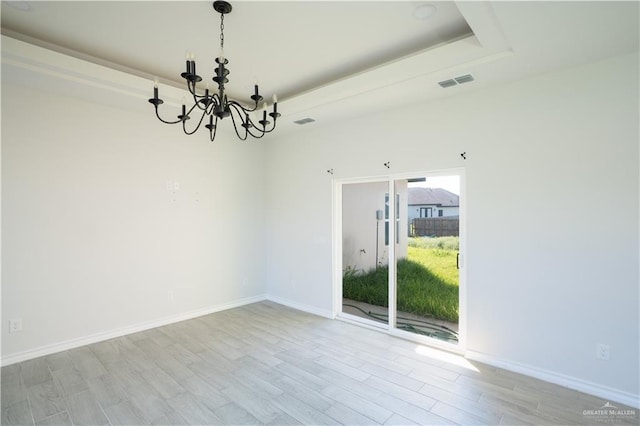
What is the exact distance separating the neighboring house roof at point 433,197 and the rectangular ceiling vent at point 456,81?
3.83 feet

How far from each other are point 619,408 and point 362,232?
3.11 meters

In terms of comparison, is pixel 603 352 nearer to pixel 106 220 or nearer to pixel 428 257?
pixel 428 257

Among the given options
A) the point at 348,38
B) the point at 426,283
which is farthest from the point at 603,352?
the point at 348,38

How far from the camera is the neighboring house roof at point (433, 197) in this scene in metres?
3.66

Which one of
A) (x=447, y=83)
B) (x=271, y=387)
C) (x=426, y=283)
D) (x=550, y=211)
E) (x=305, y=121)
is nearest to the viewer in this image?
(x=271, y=387)

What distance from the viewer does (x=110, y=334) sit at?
154 inches

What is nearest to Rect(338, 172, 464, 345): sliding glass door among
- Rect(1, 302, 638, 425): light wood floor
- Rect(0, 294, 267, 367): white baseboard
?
Rect(1, 302, 638, 425): light wood floor

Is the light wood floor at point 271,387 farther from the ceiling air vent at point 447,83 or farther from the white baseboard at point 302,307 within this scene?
the ceiling air vent at point 447,83

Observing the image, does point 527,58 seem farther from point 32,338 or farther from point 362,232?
point 32,338

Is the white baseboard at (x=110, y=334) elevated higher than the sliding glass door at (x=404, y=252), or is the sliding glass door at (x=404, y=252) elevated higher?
the sliding glass door at (x=404, y=252)

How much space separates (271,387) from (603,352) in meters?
2.90

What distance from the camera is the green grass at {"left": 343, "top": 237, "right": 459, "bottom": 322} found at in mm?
3779

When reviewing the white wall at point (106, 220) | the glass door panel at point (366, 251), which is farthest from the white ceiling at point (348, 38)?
the glass door panel at point (366, 251)

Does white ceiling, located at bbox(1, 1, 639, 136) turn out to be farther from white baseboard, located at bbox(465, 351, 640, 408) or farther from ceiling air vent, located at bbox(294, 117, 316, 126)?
white baseboard, located at bbox(465, 351, 640, 408)
